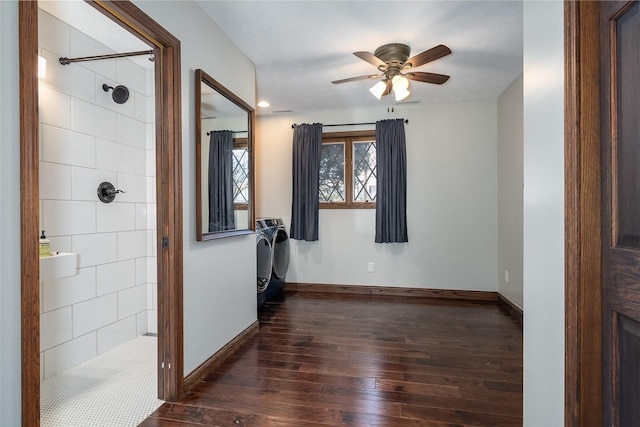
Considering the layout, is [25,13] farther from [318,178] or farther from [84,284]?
[318,178]

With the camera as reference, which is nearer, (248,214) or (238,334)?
(238,334)

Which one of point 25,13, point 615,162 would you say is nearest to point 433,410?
point 615,162

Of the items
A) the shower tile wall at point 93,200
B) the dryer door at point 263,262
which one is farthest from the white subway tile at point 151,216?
the dryer door at point 263,262

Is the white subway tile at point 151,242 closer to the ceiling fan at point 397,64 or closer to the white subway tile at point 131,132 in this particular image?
the white subway tile at point 131,132

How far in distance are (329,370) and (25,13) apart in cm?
228

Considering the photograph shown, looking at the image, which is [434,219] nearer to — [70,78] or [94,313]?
[94,313]

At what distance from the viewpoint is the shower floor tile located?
1668 millimetres

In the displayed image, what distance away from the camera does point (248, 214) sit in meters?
2.80

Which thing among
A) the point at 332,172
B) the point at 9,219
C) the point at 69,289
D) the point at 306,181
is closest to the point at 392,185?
the point at 332,172

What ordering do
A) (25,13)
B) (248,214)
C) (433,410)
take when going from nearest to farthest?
(25,13) → (433,410) → (248,214)

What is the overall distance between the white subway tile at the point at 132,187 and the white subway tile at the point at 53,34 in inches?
37.0

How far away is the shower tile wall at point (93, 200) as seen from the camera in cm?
214

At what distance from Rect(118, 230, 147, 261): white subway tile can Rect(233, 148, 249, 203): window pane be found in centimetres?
101

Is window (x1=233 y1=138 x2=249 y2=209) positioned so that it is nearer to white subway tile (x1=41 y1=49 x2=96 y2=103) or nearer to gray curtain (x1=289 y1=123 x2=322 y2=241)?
white subway tile (x1=41 y1=49 x2=96 y2=103)
